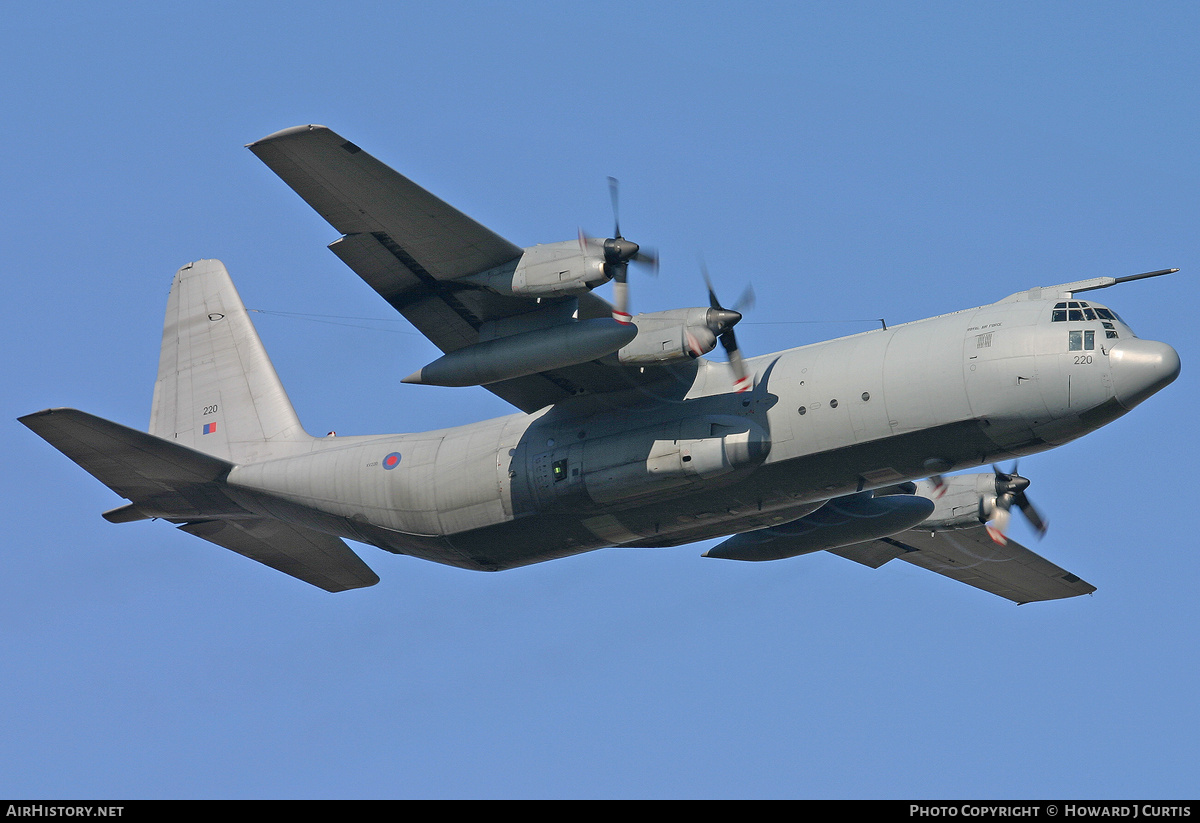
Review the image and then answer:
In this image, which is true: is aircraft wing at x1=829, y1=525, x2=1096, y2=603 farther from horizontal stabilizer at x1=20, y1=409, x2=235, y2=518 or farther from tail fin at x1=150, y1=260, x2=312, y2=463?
horizontal stabilizer at x1=20, y1=409, x2=235, y2=518

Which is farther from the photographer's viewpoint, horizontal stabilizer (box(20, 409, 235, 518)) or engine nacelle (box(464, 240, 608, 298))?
horizontal stabilizer (box(20, 409, 235, 518))

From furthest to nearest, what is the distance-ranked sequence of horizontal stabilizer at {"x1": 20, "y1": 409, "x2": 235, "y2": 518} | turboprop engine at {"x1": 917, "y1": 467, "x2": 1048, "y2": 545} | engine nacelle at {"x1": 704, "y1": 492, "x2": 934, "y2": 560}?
turboprop engine at {"x1": 917, "y1": 467, "x2": 1048, "y2": 545} → engine nacelle at {"x1": 704, "y1": 492, "x2": 934, "y2": 560} → horizontal stabilizer at {"x1": 20, "y1": 409, "x2": 235, "y2": 518}

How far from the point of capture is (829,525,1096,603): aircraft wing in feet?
81.3

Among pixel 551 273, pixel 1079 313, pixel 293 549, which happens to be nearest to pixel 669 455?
pixel 551 273

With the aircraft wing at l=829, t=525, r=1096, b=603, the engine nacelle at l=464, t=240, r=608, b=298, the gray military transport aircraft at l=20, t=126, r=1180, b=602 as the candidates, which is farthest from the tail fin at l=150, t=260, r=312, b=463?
the aircraft wing at l=829, t=525, r=1096, b=603

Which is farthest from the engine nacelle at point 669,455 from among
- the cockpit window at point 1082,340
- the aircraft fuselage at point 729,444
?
the cockpit window at point 1082,340

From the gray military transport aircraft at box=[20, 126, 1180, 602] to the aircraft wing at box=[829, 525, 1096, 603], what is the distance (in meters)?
1.56

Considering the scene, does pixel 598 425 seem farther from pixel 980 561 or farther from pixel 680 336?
pixel 980 561

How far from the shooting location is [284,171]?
17.9 metres

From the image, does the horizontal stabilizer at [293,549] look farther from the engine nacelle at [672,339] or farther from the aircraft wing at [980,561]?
the aircraft wing at [980,561]

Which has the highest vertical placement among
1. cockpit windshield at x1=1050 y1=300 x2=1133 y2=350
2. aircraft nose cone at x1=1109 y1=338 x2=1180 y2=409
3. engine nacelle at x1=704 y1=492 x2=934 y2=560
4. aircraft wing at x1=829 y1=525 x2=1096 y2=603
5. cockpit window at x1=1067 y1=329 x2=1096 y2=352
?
cockpit windshield at x1=1050 y1=300 x2=1133 y2=350

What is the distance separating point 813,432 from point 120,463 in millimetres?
10650

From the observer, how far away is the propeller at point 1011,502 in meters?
22.9

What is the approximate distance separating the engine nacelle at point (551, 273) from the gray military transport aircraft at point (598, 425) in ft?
0.10
